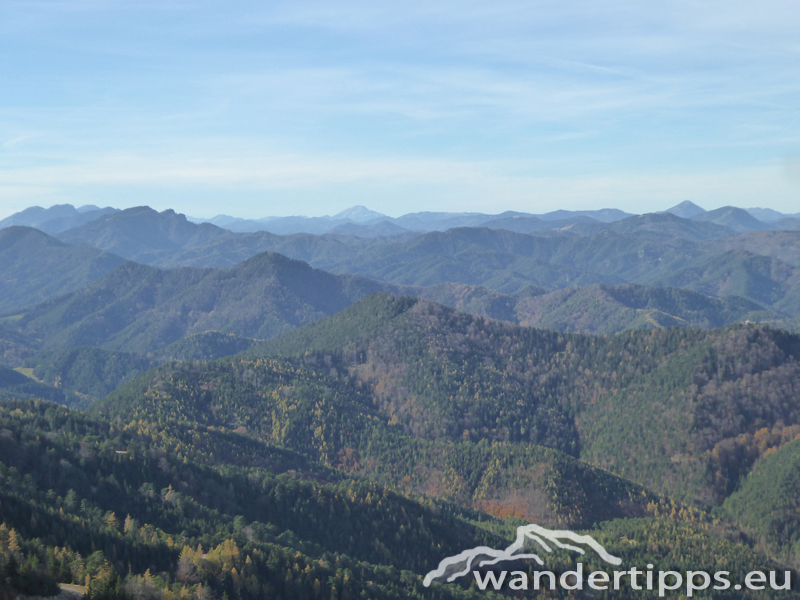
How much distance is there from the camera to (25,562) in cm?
10594

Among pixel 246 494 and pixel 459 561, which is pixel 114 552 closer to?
pixel 246 494

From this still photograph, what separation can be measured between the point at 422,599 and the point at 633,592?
6973 centimetres

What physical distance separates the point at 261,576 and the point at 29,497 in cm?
5150

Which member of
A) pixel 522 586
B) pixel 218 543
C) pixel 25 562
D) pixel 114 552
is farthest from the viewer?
pixel 522 586

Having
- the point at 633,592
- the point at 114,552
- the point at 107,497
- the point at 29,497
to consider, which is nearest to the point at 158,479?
the point at 107,497

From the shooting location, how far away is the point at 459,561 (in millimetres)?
199750

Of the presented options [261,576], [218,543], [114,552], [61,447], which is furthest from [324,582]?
[61,447]

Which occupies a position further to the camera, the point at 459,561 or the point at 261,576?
the point at 459,561

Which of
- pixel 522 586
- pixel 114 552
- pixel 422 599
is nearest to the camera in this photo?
pixel 114 552

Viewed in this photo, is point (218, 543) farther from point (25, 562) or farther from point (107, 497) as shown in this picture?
point (25, 562)

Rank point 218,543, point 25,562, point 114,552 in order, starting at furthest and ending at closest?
1. point 218,543
2. point 114,552
3. point 25,562

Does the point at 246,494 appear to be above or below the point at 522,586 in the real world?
above

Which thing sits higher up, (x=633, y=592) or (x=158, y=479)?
(x=158, y=479)

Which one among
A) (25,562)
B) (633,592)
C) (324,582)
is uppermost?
(25,562)
